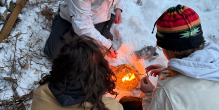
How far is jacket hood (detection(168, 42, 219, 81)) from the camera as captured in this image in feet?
3.72

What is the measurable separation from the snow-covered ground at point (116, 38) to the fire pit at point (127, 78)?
0.13m

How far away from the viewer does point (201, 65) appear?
1137 millimetres

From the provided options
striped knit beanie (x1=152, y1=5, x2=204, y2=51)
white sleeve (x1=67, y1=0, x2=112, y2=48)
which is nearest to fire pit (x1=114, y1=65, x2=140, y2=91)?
white sleeve (x1=67, y1=0, x2=112, y2=48)

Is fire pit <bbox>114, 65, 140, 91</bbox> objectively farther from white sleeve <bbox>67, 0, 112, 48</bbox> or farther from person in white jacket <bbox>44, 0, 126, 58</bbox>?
white sleeve <bbox>67, 0, 112, 48</bbox>

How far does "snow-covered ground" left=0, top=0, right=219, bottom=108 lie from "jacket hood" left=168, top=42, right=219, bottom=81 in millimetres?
1258

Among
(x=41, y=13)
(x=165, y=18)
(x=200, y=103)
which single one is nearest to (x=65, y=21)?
(x=41, y=13)

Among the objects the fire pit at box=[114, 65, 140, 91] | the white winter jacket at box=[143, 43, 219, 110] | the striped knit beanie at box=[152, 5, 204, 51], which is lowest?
the fire pit at box=[114, 65, 140, 91]

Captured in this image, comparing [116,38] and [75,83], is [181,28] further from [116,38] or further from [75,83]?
[116,38]

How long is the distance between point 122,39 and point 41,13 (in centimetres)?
171

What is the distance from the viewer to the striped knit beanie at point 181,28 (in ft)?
4.05

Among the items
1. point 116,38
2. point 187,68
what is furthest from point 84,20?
point 187,68

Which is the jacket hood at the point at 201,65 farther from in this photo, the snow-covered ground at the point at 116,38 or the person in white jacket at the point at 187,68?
the snow-covered ground at the point at 116,38

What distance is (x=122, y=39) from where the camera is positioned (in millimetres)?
2836

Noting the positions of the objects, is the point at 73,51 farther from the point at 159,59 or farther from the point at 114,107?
the point at 159,59
